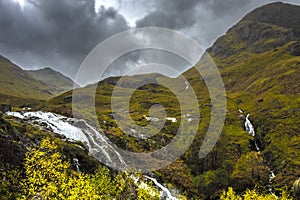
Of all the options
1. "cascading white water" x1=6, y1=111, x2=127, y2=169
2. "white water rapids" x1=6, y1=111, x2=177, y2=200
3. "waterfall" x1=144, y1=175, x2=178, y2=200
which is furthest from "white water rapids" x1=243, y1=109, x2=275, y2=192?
"cascading white water" x1=6, y1=111, x2=127, y2=169

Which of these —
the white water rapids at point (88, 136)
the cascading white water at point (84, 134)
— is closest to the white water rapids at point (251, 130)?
the white water rapids at point (88, 136)

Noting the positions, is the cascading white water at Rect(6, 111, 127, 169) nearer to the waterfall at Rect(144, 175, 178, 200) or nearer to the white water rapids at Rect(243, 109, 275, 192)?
the waterfall at Rect(144, 175, 178, 200)

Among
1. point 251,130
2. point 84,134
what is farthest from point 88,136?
point 251,130

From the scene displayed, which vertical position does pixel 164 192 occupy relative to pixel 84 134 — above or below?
below

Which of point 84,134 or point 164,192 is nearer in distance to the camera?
point 164,192

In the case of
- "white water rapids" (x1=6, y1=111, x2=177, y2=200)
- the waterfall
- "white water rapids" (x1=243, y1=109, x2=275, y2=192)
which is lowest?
the waterfall

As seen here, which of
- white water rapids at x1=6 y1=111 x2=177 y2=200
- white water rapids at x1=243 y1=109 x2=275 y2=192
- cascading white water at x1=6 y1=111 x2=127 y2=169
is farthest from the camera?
white water rapids at x1=243 y1=109 x2=275 y2=192

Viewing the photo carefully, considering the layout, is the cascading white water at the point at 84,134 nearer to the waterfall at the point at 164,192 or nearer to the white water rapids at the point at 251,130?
the waterfall at the point at 164,192

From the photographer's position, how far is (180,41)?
125 meters

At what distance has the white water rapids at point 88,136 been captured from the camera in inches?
3383

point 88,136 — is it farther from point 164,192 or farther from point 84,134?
point 164,192

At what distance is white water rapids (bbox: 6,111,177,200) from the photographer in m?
85.9

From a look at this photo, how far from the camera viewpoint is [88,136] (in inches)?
4031

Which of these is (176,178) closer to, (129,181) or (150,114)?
(129,181)
